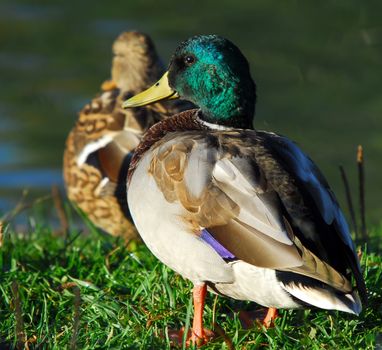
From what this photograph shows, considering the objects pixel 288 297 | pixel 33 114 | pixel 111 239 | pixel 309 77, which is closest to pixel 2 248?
pixel 111 239

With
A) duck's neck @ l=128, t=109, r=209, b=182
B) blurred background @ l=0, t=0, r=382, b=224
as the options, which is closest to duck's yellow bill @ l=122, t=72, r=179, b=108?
duck's neck @ l=128, t=109, r=209, b=182

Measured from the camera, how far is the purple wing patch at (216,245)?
4.07 metres

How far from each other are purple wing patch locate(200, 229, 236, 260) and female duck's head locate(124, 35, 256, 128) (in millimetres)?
863

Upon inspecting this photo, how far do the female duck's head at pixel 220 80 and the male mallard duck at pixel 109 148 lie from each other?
1.45 metres

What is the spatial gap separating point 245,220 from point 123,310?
2.59 ft

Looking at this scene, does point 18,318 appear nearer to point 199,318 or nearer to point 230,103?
point 199,318

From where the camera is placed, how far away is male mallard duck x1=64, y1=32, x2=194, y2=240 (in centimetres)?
643

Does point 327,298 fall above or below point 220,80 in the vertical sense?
below

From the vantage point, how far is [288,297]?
4.02 metres

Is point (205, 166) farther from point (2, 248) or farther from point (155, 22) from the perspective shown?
point (155, 22)

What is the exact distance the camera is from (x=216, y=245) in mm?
4109

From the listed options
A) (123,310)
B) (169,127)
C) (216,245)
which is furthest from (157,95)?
(216,245)

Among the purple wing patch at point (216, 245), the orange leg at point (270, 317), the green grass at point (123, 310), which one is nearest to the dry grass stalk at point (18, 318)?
the green grass at point (123, 310)

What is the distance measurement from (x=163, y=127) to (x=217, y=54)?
0.42 m
